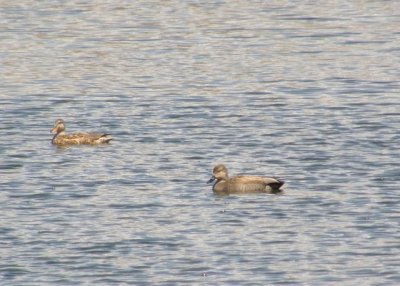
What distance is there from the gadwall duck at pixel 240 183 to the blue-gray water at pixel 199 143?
0.76 ft

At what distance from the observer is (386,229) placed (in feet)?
83.6

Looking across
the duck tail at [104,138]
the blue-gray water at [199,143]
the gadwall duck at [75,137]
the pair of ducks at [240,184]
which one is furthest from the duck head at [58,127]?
the pair of ducks at [240,184]

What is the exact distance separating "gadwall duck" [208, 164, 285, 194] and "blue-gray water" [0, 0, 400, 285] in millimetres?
233

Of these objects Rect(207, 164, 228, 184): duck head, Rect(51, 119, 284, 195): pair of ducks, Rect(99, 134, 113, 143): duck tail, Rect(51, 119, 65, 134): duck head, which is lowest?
Rect(51, 119, 284, 195): pair of ducks

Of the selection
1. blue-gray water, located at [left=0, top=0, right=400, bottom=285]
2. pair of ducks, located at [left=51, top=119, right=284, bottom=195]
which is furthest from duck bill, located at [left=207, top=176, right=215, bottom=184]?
blue-gray water, located at [left=0, top=0, right=400, bottom=285]

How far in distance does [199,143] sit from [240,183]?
4.11 m

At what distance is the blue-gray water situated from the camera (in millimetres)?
24125

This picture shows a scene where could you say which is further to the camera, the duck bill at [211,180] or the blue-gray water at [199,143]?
the duck bill at [211,180]

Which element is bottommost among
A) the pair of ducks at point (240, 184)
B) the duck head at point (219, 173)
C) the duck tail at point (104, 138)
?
the pair of ducks at point (240, 184)

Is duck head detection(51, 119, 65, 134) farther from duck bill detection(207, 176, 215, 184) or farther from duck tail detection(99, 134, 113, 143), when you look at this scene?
duck bill detection(207, 176, 215, 184)

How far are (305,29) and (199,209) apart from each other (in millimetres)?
23835

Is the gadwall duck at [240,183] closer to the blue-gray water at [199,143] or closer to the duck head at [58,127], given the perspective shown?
the blue-gray water at [199,143]

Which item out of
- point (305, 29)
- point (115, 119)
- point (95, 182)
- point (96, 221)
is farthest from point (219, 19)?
point (96, 221)

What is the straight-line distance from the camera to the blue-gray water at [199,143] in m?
24.1
